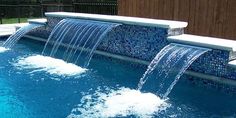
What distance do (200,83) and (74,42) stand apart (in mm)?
4679

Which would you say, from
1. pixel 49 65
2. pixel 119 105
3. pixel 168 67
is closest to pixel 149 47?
pixel 168 67

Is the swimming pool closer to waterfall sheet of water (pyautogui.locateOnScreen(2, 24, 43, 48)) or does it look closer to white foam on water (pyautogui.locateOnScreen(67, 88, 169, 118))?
white foam on water (pyautogui.locateOnScreen(67, 88, 169, 118))

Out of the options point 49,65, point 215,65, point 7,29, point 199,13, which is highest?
point 199,13

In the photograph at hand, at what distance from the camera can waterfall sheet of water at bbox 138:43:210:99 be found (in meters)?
7.40

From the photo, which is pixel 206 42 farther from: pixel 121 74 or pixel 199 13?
pixel 199 13

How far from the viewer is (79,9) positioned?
16078mm

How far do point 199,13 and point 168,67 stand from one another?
10.1 ft

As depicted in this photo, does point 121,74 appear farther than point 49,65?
No

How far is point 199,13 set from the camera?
1032 cm

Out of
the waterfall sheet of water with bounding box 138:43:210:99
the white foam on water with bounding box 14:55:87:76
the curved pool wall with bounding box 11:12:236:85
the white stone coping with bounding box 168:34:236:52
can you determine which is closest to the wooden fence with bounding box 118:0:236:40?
the curved pool wall with bounding box 11:12:236:85

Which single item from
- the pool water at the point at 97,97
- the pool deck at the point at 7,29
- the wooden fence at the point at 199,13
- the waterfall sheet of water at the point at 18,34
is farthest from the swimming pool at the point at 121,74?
the pool deck at the point at 7,29

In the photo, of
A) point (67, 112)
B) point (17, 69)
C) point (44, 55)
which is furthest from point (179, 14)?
point (67, 112)

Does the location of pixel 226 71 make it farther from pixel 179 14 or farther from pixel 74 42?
pixel 74 42

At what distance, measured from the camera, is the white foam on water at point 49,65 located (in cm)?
865
